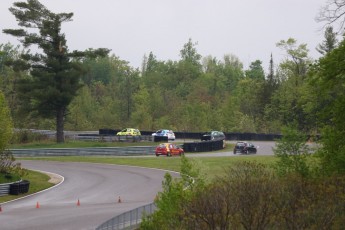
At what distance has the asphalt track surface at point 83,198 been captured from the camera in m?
26.6

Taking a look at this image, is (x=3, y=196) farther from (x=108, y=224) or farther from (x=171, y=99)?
(x=171, y=99)

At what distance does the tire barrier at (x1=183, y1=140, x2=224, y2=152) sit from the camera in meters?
63.8

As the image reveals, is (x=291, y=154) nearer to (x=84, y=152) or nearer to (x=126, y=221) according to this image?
(x=126, y=221)

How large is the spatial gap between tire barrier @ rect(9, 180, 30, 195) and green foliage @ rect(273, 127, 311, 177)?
55.2 ft

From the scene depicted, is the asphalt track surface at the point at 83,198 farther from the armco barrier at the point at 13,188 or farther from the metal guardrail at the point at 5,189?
the metal guardrail at the point at 5,189

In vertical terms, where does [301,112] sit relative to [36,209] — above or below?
above

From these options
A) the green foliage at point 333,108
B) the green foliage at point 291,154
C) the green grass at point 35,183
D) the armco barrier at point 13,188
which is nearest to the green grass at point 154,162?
the green grass at point 35,183

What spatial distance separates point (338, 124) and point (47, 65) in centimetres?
5332

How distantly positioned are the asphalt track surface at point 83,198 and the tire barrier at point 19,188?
952 millimetres

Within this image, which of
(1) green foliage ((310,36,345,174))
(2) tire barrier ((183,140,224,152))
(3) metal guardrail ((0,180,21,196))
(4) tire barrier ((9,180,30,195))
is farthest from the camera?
(2) tire barrier ((183,140,224,152))

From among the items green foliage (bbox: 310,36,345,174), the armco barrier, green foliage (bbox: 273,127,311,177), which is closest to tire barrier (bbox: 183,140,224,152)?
the armco barrier

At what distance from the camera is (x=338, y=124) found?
70.9 ft

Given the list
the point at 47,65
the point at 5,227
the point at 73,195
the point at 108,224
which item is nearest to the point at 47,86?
the point at 47,65

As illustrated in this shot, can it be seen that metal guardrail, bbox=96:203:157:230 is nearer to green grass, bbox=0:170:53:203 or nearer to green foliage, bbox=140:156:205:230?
green foliage, bbox=140:156:205:230
